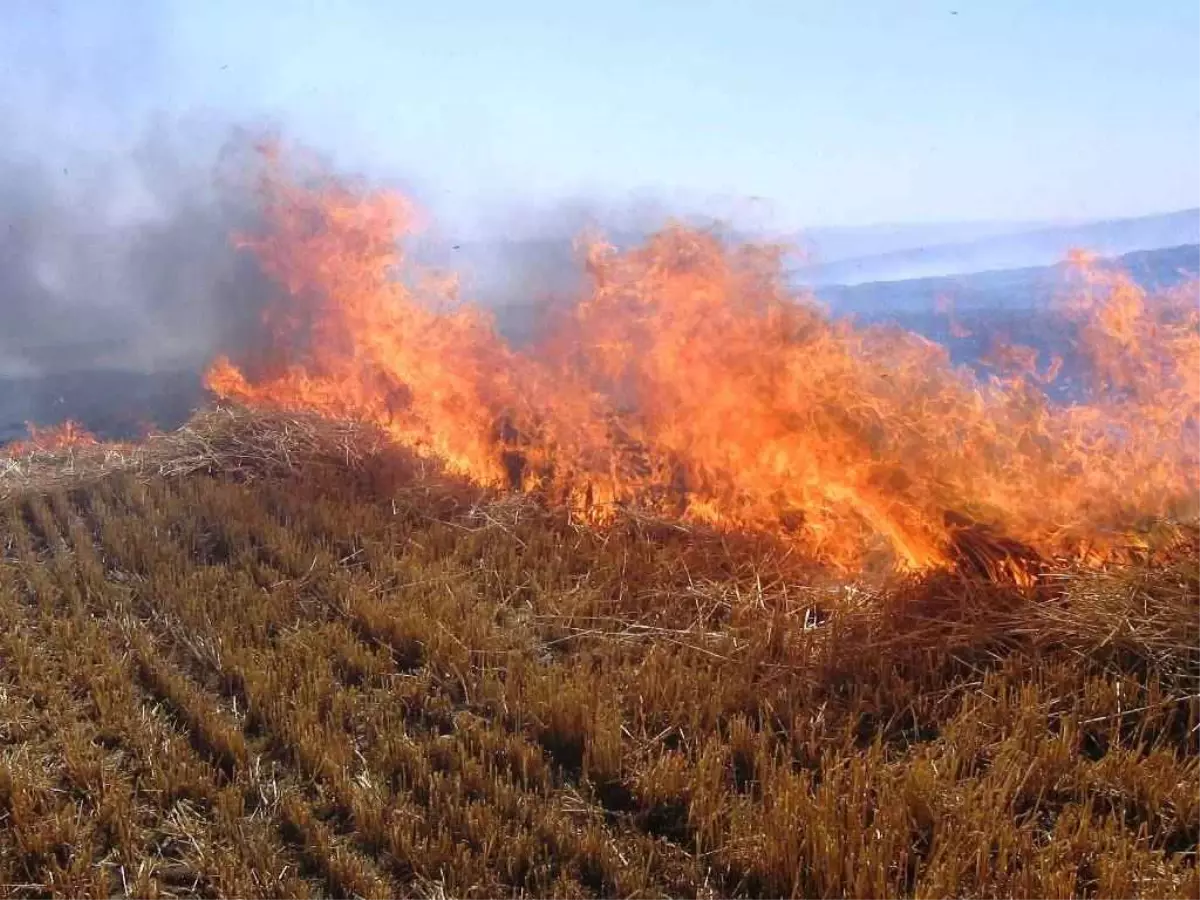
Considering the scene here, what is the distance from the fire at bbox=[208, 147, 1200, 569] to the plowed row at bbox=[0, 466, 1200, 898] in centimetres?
75

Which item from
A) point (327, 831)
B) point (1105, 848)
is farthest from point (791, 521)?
point (327, 831)

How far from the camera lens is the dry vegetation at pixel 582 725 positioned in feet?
8.27

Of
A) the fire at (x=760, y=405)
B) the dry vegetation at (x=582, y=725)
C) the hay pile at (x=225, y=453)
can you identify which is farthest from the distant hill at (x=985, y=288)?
the dry vegetation at (x=582, y=725)

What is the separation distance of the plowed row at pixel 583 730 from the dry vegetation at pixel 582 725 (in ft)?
0.05

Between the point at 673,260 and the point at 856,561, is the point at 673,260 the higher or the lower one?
the higher one

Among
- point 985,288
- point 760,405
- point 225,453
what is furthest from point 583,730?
point 985,288

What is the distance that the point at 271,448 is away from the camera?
717 cm

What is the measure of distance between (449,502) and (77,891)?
151 inches

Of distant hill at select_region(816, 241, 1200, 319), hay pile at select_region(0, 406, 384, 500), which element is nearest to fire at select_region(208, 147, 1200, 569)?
hay pile at select_region(0, 406, 384, 500)

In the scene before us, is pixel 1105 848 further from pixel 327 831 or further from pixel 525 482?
pixel 525 482

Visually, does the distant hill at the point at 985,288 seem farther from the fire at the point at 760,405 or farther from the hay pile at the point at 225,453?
the hay pile at the point at 225,453

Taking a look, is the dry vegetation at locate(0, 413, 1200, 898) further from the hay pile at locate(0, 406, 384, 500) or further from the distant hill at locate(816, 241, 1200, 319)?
the distant hill at locate(816, 241, 1200, 319)

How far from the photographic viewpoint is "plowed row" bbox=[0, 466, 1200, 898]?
252 centimetres

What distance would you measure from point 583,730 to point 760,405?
11.5 feet
